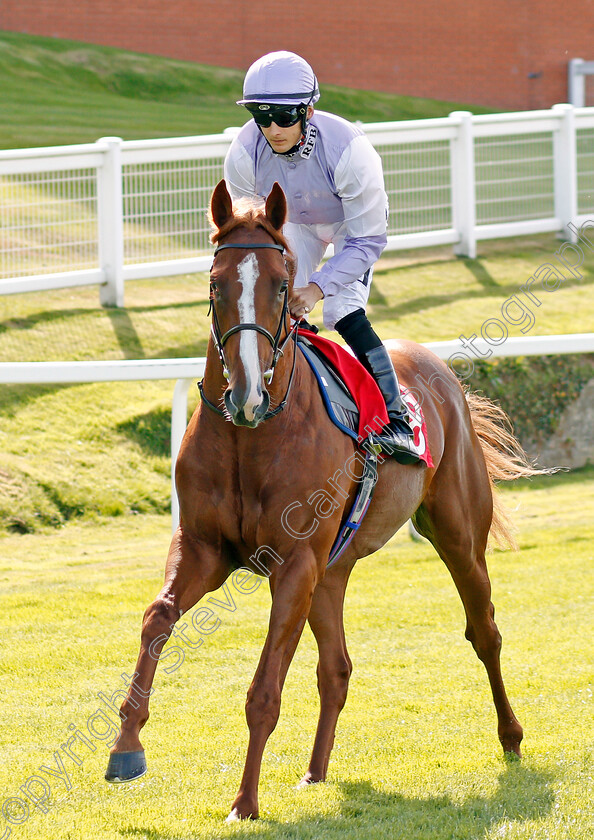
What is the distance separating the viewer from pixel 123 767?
309cm

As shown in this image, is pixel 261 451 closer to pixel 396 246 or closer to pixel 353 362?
pixel 353 362

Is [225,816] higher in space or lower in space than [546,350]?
lower

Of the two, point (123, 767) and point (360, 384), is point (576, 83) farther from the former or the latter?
point (123, 767)

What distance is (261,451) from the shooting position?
3395 millimetres

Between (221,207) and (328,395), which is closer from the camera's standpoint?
(221,207)

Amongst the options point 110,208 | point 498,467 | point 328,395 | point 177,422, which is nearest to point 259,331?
point 328,395

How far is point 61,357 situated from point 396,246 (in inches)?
163

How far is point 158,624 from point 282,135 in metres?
1.70

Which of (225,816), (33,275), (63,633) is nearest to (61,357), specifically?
(33,275)

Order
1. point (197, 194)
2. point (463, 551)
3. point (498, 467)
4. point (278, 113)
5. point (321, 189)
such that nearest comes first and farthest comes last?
point (278, 113), point (321, 189), point (463, 551), point (498, 467), point (197, 194)

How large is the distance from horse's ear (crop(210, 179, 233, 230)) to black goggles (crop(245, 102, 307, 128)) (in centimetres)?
46

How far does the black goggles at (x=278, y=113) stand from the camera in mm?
3600

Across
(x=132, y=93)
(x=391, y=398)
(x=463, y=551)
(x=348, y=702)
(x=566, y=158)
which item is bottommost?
(x=348, y=702)

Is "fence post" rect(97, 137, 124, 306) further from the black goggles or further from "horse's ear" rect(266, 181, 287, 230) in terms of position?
"horse's ear" rect(266, 181, 287, 230)
